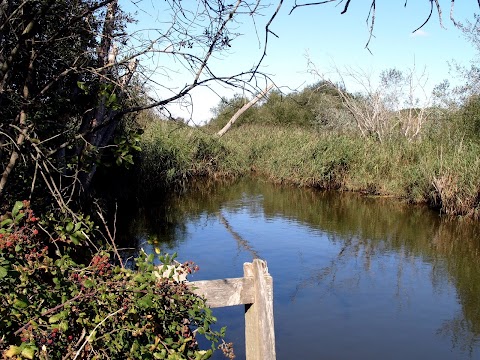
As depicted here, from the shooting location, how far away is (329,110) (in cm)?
3394

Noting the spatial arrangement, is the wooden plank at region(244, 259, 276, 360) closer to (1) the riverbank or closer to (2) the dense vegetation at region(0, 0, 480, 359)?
(2) the dense vegetation at region(0, 0, 480, 359)

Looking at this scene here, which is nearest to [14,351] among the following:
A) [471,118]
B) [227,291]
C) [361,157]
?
[227,291]

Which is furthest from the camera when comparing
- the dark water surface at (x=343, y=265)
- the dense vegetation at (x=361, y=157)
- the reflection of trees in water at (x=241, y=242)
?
the dense vegetation at (x=361, y=157)

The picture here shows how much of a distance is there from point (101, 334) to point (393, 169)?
621 inches

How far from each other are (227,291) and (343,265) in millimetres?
6282

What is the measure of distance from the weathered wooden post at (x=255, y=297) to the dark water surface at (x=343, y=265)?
0.64 m

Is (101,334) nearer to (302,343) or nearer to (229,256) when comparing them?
(302,343)

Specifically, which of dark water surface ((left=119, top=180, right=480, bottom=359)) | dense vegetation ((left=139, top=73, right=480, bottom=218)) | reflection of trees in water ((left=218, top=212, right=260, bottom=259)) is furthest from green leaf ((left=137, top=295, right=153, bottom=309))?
dense vegetation ((left=139, top=73, right=480, bottom=218))

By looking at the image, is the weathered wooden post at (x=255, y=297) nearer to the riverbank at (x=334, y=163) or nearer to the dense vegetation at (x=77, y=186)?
the dense vegetation at (x=77, y=186)

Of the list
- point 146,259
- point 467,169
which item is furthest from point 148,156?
point 146,259

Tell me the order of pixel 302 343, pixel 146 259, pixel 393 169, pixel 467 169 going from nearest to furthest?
pixel 146 259 → pixel 302 343 → pixel 467 169 → pixel 393 169

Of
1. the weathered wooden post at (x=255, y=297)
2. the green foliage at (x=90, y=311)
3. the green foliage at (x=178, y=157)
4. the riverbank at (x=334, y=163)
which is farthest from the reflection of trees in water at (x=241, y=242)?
the green foliage at (x=90, y=311)

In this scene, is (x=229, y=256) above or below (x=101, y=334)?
below

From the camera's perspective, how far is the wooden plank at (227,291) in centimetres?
349
